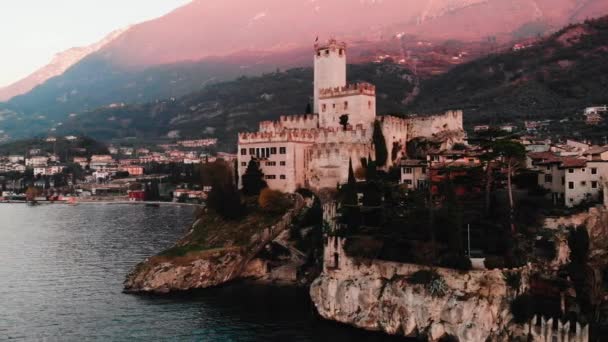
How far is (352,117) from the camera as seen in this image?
220 feet

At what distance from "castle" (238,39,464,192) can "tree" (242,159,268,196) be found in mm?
733

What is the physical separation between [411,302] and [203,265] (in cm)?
2000

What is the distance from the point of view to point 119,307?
163 feet

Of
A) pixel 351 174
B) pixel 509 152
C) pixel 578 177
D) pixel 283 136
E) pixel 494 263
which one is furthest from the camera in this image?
pixel 283 136

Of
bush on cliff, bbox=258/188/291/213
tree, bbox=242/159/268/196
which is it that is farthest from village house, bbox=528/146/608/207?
tree, bbox=242/159/268/196

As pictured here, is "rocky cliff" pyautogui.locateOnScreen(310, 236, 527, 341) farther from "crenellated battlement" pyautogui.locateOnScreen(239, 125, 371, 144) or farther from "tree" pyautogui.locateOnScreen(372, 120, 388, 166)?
"crenellated battlement" pyautogui.locateOnScreen(239, 125, 371, 144)

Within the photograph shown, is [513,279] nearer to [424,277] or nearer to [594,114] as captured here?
[424,277]

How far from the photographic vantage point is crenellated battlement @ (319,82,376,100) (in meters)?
66.7

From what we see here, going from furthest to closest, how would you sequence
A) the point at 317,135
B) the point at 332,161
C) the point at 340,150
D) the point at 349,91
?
the point at 349,91, the point at 317,135, the point at 332,161, the point at 340,150

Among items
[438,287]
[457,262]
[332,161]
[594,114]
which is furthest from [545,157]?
[594,114]

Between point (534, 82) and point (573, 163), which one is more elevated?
point (534, 82)

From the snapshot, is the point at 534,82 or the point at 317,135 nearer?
the point at 317,135

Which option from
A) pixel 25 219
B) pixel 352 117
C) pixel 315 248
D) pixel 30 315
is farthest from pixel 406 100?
pixel 30 315

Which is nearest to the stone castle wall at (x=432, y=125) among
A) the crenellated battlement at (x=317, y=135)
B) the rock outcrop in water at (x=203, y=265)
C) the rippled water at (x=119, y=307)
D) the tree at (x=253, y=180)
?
the crenellated battlement at (x=317, y=135)
